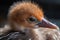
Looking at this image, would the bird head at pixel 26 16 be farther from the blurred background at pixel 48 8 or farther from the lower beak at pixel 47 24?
the blurred background at pixel 48 8

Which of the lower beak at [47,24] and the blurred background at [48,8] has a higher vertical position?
the blurred background at [48,8]

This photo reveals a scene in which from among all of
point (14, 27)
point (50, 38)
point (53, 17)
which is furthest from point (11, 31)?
point (53, 17)

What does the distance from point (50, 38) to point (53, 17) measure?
31cm

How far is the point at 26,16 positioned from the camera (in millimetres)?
1196

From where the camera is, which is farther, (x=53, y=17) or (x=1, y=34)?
(x=53, y=17)

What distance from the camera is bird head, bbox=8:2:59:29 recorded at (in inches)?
47.1

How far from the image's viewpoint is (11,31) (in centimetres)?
120

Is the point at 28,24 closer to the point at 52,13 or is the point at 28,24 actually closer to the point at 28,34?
the point at 28,34

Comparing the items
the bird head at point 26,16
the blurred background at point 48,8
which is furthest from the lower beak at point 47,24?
the blurred background at point 48,8

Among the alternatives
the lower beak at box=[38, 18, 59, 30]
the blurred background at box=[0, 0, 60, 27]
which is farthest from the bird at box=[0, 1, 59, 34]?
the blurred background at box=[0, 0, 60, 27]

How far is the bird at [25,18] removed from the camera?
1196 millimetres

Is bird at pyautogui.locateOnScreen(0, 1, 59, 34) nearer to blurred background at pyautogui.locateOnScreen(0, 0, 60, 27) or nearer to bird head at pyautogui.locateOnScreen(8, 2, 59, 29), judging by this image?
bird head at pyautogui.locateOnScreen(8, 2, 59, 29)

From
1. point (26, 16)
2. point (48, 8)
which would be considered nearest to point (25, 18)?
point (26, 16)

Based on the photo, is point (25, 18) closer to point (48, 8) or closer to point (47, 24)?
point (47, 24)
